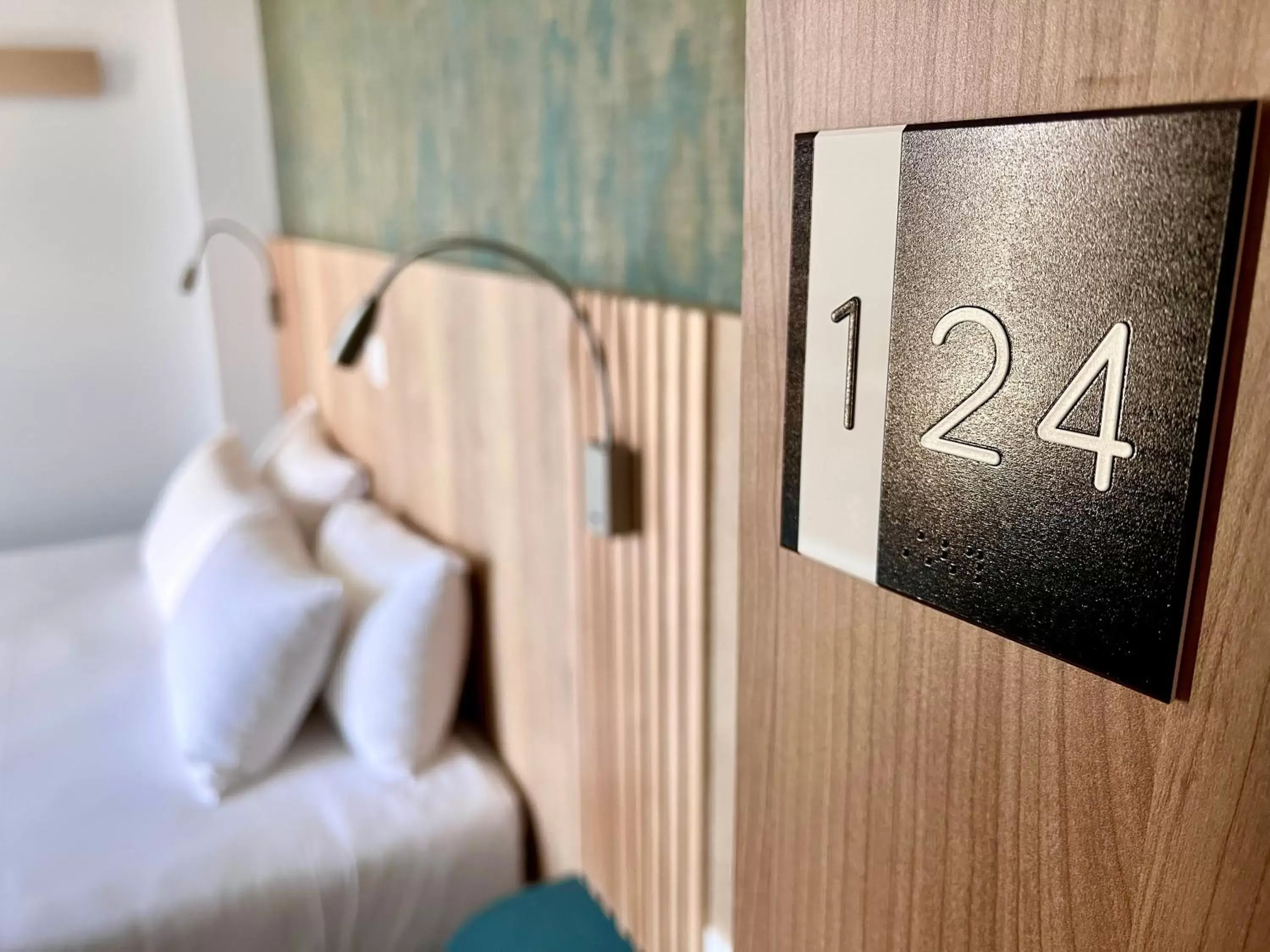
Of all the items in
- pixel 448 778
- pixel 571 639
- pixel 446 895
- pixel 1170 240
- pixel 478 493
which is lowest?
pixel 446 895

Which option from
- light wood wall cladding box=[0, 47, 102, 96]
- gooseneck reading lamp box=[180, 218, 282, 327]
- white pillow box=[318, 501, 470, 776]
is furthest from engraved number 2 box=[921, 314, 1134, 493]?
light wood wall cladding box=[0, 47, 102, 96]

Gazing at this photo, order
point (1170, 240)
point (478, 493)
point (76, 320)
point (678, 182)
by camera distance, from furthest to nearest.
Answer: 1. point (76, 320)
2. point (478, 493)
3. point (678, 182)
4. point (1170, 240)

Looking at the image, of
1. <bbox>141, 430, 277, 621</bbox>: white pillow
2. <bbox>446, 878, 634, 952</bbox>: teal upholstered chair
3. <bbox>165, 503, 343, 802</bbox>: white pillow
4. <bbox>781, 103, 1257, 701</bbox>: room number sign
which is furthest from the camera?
<bbox>141, 430, 277, 621</bbox>: white pillow

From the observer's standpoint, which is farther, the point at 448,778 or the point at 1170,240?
the point at 448,778

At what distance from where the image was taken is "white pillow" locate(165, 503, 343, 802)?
1747 mm

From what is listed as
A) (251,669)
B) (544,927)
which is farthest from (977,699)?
(251,669)

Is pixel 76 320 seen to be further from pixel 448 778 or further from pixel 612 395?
pixel 612 395

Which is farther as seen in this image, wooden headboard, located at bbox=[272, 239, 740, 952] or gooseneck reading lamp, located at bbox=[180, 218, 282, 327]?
gooseneck reading lamp, located at bbox=[180, 218, 282, 327]

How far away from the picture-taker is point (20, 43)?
3.10m

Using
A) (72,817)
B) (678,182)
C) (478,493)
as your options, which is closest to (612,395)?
(678,182)

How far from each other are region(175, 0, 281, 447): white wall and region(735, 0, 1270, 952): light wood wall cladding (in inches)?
120

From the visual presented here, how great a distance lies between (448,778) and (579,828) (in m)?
0.30

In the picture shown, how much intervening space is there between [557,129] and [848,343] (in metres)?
1.04

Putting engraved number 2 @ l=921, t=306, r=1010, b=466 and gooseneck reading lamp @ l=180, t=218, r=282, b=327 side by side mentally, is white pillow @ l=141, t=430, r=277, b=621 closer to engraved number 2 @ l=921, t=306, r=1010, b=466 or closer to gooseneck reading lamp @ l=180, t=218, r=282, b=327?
gooseneck reading lamp @ l=180, t=218, r=282, b=327
